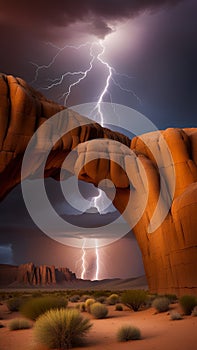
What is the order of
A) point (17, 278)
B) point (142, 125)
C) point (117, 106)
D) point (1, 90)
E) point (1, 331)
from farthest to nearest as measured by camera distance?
point (17, 278)
point (117, 106)
point (142, 125)
point (1, 90)
point (1, 331)

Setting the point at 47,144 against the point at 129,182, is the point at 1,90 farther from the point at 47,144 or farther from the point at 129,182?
the point at 129,182

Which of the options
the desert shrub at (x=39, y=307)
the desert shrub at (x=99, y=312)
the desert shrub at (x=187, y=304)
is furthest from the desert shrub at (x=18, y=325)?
the desert shrub at (x=187, y=304)

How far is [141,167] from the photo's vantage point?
22438 mm

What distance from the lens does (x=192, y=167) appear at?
22234 mm

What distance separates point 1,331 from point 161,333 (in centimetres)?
502

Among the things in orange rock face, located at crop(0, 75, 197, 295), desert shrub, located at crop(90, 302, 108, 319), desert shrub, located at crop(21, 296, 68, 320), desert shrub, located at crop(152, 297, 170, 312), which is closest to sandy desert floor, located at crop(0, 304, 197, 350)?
desert shrub, located at crop(21, 296, 68, 320)

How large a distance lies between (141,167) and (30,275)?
114203 mm

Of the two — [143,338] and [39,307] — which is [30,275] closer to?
[39,307]

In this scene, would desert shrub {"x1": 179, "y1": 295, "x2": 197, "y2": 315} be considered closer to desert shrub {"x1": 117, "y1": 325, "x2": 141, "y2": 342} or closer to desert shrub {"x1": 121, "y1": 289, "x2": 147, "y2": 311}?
desert shrub {"x1": 121, "y1": 289, "x2": 147, "y2": 311}

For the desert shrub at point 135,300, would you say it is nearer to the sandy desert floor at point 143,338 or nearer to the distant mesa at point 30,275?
the sandy desert floor at point 143,338

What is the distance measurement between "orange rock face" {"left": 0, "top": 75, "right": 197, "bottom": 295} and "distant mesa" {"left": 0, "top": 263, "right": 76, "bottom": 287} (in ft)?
350

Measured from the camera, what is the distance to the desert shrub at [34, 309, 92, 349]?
25.5 ft

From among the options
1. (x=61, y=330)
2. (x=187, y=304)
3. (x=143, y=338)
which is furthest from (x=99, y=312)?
(x=61, y=330)

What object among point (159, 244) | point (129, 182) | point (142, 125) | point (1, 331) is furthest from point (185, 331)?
point (142, 125)
